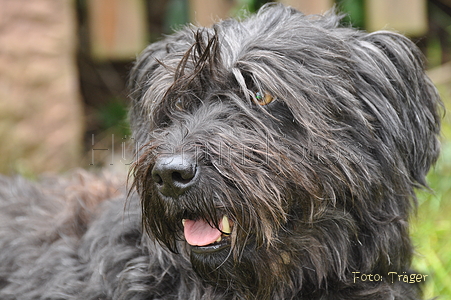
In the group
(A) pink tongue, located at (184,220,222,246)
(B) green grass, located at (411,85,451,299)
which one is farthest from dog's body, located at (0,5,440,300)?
(B) green grass, located at (411,85,451,299)

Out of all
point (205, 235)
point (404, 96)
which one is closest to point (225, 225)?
point (205, 235)

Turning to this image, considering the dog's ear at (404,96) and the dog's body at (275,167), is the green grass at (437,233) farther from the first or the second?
the dog's body at (275,167)

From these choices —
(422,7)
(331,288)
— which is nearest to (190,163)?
(331,288)

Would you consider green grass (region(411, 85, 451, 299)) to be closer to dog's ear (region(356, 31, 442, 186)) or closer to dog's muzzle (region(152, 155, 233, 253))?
dog's ear (region(356, 31, 442, 186))

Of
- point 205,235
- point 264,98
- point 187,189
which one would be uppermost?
point 264,98

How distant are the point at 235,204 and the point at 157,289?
783 millimetres

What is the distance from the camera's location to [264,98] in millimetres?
2607

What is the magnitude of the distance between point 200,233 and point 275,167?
0.45m

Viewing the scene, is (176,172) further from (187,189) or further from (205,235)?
(205,235)

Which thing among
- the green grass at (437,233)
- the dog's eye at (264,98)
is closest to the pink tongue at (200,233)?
the dog's eye at (264,98)

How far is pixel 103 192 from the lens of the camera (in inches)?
145

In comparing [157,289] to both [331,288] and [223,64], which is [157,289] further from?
[223,64]

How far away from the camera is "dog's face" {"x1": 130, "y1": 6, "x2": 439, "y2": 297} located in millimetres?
2395

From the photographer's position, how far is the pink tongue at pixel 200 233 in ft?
8.29
